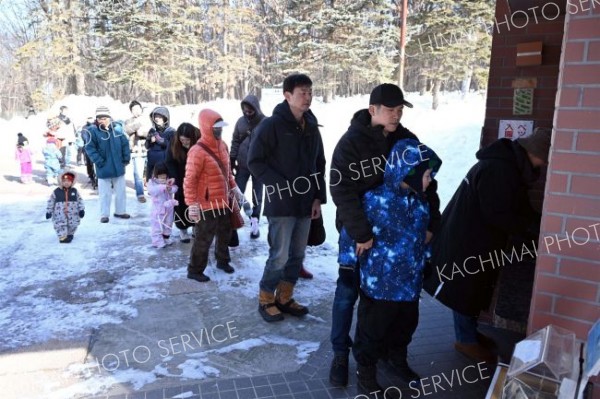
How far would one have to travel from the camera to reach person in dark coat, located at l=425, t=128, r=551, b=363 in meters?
2.93

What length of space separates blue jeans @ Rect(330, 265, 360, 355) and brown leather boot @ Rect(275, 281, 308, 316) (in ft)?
3.16

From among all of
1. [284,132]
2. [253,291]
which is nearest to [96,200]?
[253,291]

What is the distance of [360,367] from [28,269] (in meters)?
4.09

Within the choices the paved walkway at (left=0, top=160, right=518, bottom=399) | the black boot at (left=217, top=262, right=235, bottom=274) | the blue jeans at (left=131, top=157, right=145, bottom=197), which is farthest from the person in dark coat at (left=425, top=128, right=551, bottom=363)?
the blue jeans at (left=131, top=157, right=145, bottom=197)

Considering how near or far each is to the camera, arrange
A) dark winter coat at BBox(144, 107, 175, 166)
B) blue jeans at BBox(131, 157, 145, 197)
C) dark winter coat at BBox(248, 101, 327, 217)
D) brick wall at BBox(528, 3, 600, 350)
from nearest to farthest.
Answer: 1. brick wall at BBox(528, 3, 600, 350)
2. dark winter coat at BBox(248, 101, 327, 217)
3. dark winter coat at BBox(144, 107, 175, 166)
4. blue jeans at BBox(131, 157, 145, 197)

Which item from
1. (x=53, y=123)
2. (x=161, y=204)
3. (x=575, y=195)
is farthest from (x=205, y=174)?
(x=53, y=123)

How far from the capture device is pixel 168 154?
5789mm

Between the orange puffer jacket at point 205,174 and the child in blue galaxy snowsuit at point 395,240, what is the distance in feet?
7.49

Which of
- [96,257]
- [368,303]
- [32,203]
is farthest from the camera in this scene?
[32,203]

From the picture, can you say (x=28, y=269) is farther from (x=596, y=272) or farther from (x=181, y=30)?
(x=181, y=30)

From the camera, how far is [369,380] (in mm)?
2998
